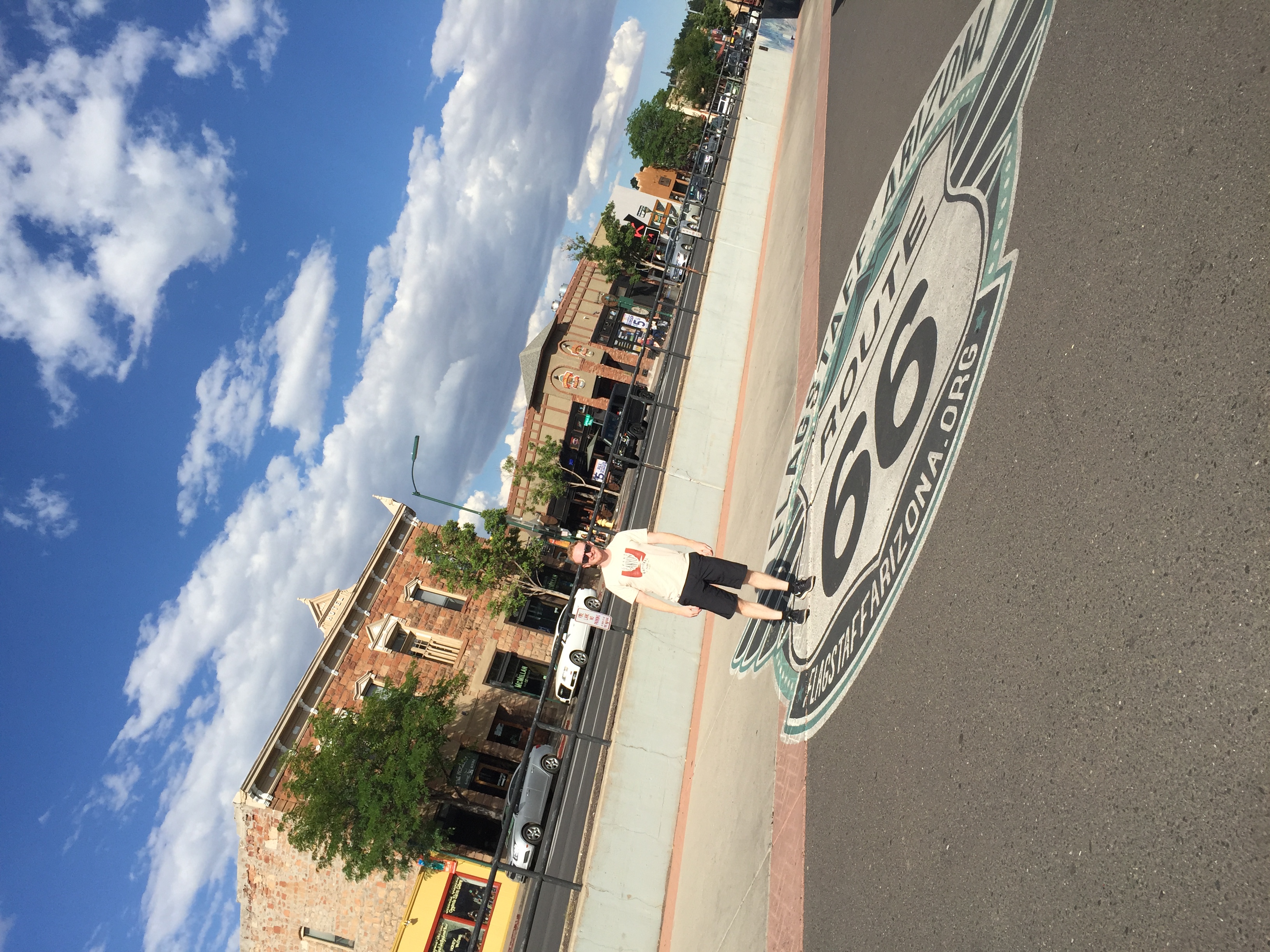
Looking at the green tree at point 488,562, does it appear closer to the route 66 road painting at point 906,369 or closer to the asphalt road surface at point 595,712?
the asphalt road surface at point 595,712

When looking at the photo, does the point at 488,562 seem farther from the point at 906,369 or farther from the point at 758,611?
the point at 906,369

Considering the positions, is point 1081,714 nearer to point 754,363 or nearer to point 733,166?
point 754,363

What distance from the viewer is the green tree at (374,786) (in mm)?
19109

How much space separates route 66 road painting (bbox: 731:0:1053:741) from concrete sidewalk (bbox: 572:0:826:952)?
120 centimetres

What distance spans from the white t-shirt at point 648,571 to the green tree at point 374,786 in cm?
1555

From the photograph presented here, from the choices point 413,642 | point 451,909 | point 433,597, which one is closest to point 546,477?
point 433,597

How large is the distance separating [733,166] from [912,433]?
54.1 ft

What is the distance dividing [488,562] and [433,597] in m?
2.93

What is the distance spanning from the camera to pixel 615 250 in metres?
41.9

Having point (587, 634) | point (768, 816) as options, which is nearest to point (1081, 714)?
point (768, 816)

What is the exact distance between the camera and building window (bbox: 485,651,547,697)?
85.9 ft

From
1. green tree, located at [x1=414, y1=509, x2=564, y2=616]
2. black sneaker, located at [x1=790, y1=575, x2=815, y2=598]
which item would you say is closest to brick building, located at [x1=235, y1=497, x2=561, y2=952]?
green tree, located at [x1=414, y1=509, x2=564, y2=616]

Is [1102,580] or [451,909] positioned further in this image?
[451,909]

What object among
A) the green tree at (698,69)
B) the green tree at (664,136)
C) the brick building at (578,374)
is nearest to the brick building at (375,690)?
the brick building at (578,374)
